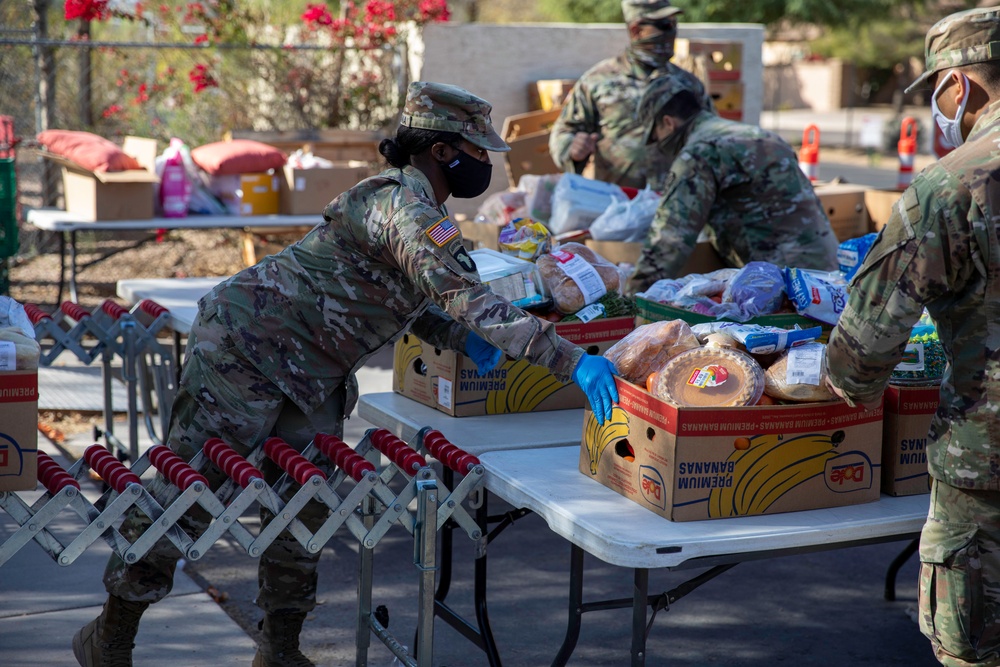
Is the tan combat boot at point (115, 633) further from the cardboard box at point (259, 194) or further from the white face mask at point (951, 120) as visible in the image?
the cardboard box at point (259, 194)

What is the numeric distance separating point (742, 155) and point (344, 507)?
2357mm

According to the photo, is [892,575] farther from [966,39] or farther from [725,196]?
[966,39]

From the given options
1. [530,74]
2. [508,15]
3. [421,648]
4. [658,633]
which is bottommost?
[658,633]

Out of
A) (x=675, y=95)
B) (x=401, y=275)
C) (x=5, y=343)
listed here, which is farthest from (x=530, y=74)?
(x=5, y=343)

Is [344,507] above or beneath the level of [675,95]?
beneath

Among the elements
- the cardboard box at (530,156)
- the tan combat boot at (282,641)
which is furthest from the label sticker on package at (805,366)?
the cardboard box at (530,156)

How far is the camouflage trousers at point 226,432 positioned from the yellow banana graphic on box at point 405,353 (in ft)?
1.30

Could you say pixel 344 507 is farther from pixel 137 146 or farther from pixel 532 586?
pixel 137 146

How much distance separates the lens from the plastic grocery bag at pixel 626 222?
15.1ft

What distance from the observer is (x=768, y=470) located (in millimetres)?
2408

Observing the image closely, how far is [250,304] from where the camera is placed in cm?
279

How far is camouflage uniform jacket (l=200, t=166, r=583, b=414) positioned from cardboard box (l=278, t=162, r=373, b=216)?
4413 mm

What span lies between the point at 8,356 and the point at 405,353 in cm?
131

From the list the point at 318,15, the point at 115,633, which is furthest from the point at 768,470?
the point at 318,15
